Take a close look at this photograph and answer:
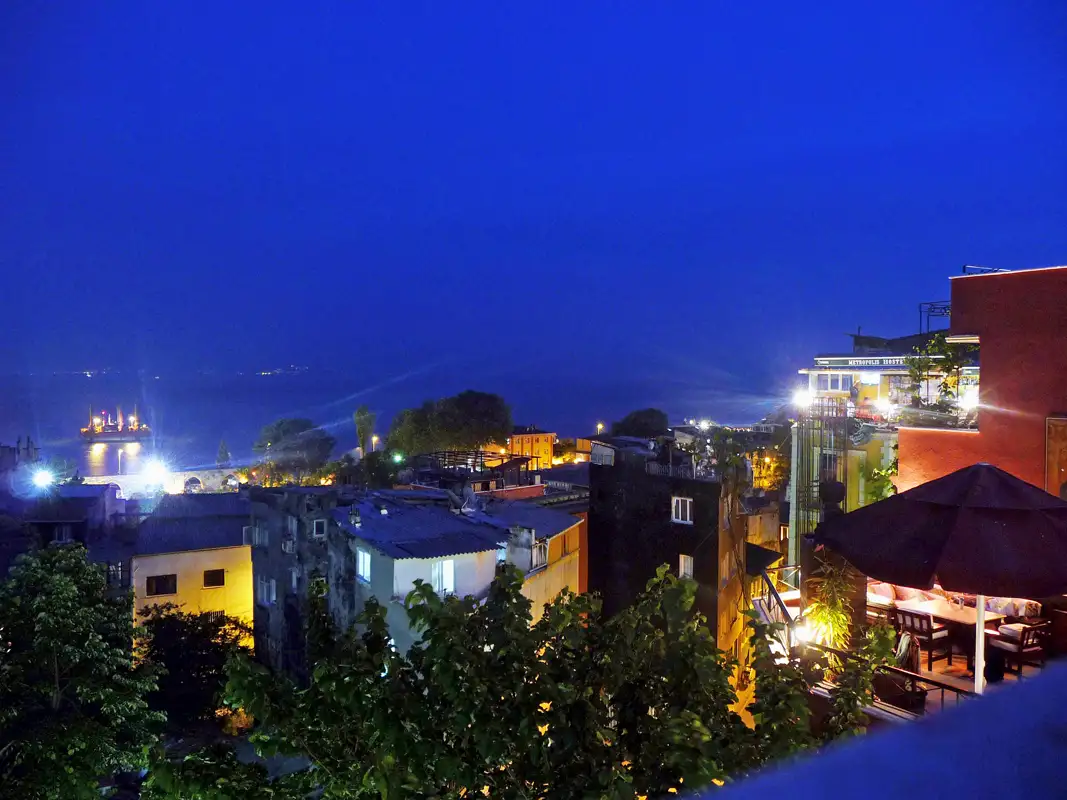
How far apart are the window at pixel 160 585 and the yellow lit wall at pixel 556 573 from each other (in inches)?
532

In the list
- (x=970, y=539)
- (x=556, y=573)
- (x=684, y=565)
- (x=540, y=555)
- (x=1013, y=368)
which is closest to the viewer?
(x=970, y=539)

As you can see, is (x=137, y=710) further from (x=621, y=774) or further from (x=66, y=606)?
(x=621, y=774)

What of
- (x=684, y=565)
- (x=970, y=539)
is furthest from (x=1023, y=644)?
(x=684, y=565)

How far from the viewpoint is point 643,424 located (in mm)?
59844

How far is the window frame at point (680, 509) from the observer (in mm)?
18891

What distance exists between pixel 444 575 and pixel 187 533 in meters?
14.3

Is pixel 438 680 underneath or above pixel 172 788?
above

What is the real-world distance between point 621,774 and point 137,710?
13959 millimetres

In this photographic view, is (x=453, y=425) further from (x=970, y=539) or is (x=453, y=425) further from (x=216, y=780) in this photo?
(x=970, y=539)

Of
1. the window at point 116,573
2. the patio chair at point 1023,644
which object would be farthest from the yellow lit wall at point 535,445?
the patio chair at point 1023,644

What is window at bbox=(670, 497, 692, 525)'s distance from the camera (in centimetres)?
1891

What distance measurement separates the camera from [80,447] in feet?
378

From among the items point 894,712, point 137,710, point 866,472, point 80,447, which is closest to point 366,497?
point 137,710

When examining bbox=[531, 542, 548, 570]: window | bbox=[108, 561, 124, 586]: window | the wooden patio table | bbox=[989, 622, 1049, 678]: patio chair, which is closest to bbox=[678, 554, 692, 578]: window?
bbox=[531, 542, 548, 570]: window
